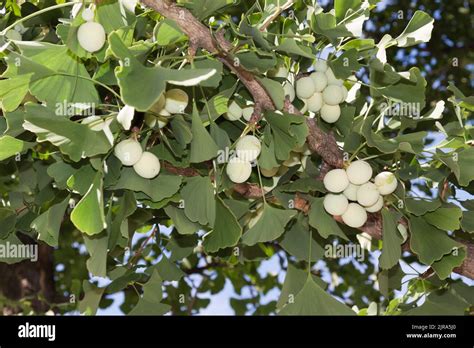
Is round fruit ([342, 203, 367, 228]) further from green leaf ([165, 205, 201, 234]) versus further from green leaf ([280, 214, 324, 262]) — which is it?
green leaf ([165, 205, 201, 234])

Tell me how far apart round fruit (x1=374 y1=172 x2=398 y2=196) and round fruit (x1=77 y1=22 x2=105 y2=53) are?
0.65 m

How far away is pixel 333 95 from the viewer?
140cm

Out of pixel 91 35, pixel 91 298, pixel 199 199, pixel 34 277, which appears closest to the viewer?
pixel 91 35

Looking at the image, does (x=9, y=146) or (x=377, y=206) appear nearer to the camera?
(x=9, y=146)

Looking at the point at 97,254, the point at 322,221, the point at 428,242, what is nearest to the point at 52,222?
the point at 97,254

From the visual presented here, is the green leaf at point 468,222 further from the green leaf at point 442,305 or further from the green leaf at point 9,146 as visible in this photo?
the green leaf at point 9,146

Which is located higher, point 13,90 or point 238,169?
point 13,90

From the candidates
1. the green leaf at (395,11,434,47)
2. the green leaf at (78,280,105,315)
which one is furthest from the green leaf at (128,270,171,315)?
the green leaf at (395,11,434,47)

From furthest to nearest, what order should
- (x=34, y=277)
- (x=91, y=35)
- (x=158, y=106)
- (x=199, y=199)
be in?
(x=34, y=277), (x=199, y=199), (x=158, y=106), (x=91, y=35)

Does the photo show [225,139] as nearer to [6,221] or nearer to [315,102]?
[315,102]

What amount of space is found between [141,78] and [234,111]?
40cm

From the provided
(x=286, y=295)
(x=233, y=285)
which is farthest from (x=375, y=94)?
(x=233, y=285)

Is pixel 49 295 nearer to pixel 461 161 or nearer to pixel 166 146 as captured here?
pixel 166 146
